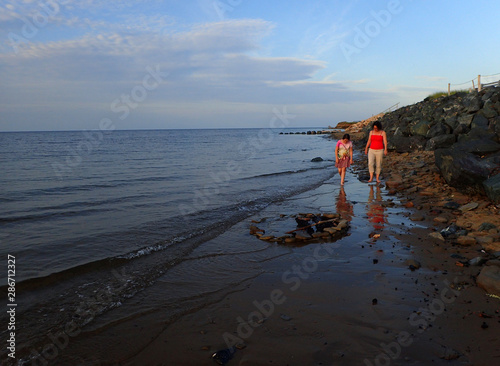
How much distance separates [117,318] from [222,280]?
1.66m

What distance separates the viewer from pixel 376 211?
8.89 m

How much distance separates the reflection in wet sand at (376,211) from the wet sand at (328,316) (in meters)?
1.26

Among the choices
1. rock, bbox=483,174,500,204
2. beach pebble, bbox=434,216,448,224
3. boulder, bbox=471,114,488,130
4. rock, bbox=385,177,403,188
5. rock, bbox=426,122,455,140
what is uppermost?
boulder, bbox=471,114,488,130

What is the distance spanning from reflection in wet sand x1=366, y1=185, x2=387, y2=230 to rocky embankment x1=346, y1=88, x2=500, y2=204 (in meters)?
2.08

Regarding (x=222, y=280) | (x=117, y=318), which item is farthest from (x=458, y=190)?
(x=117, y=318)

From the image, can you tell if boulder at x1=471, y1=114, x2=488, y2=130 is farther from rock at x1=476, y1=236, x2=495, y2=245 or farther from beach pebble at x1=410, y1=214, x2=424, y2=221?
rock at x1=476, y1=236, x2=495, y2=245

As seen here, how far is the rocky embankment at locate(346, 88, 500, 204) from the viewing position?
8.30 meters

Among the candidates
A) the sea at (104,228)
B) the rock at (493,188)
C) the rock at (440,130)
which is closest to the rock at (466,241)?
the rock at (493,188)

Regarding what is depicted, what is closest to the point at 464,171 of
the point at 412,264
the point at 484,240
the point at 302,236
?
the point at 484,240

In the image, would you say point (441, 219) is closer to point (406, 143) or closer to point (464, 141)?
point (464, 141)

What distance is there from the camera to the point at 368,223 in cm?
787

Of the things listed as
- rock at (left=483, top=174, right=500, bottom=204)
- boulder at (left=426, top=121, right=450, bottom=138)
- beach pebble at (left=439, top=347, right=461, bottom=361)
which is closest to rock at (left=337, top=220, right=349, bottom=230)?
rock at (left=483, top=174, right=500, bottom=204)

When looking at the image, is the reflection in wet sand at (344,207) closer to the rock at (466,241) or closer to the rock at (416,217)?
the rock at (416,217)

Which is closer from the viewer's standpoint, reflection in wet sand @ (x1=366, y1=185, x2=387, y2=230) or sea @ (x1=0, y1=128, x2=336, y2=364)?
sea @ (x1=0, y1=128, x2=336, y2=364)
